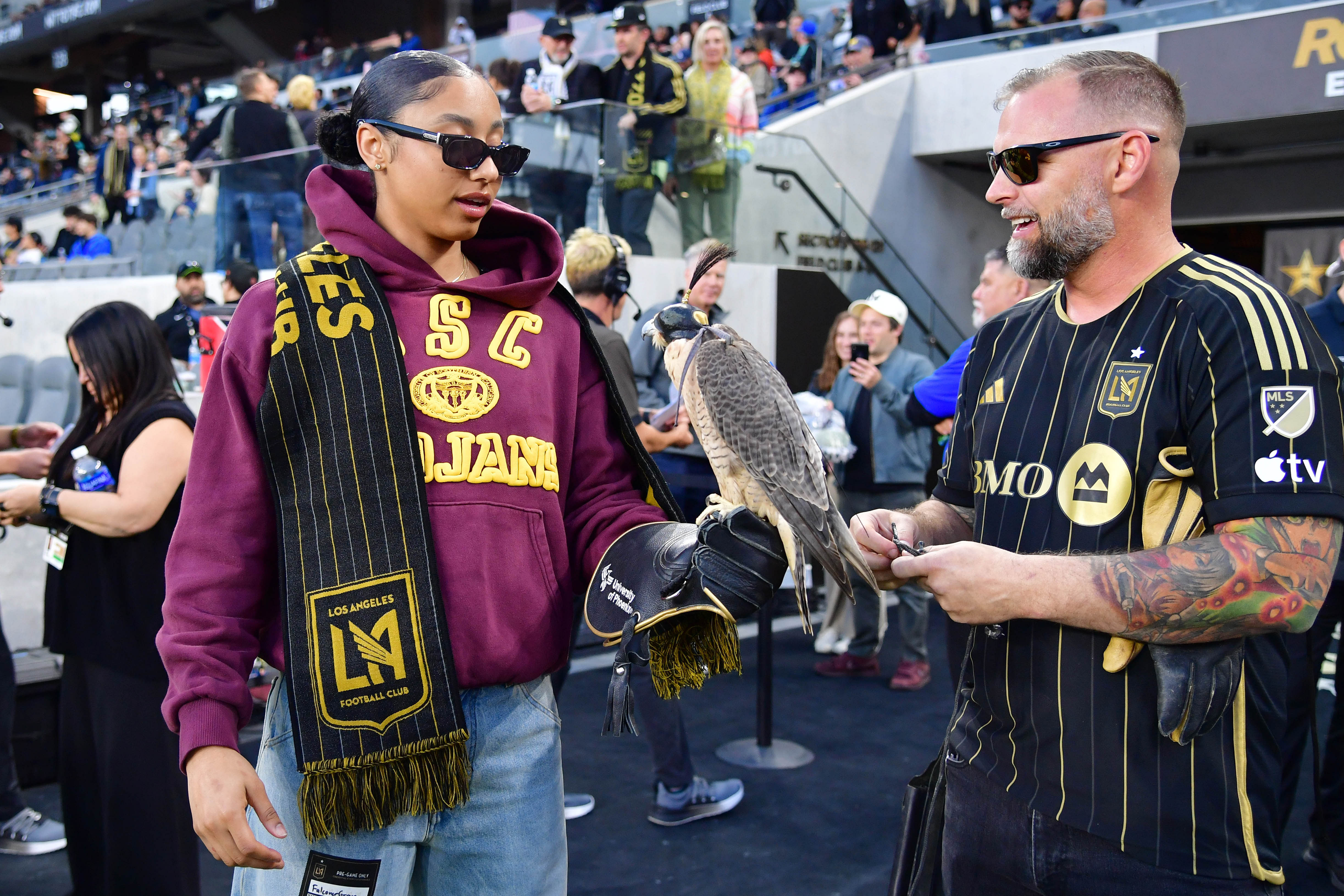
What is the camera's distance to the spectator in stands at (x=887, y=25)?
11867 mm

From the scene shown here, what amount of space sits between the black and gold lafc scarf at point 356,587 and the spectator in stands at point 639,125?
19.9 feet

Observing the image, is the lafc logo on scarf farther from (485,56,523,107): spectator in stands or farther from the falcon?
(485,56,523,107): spectator in stands

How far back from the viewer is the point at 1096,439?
60.4 inches

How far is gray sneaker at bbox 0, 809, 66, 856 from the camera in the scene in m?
3.53

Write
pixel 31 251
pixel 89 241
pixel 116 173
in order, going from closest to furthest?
1. pixel 89 241
2. pixel 116 173
3. pixel 31 251

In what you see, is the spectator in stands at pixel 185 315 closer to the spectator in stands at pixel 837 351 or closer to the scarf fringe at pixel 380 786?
the spectator in stands at pixel 837 351

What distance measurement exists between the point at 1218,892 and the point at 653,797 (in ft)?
9.24

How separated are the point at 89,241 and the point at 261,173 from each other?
598cm

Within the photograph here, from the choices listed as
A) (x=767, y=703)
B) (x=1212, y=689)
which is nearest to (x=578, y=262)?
(x=767, y=703)

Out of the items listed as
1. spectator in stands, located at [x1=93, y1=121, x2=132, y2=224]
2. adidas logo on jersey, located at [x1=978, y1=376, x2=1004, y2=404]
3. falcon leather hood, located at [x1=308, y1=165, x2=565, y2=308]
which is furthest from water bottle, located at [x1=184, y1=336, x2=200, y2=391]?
spectator in stands, located at [x1=93, y1=121, x2=132, y2=224]

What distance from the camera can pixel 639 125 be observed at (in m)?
7.42

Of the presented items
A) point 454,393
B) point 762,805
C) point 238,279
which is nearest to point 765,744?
point 762,805

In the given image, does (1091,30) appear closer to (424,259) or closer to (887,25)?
(887,25)

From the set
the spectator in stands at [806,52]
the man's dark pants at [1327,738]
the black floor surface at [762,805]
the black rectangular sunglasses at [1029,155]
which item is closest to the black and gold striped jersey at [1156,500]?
the black rectangular sunglasses at [1029,155]
